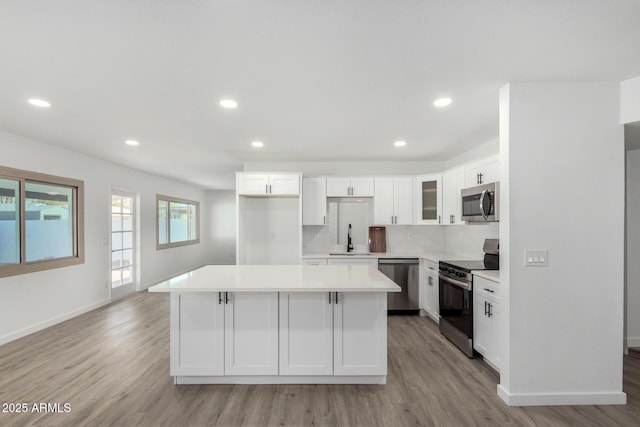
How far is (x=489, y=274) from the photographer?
3.02 metres

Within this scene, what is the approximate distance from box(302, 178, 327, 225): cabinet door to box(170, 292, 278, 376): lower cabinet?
2.49m

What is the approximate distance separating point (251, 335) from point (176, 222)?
20.2 ft

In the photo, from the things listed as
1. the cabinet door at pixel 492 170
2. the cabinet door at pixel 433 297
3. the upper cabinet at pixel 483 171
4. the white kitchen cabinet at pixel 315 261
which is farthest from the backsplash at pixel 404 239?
the cabinet door at pixel 492 170

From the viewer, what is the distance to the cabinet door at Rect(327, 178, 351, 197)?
5148 millimetres

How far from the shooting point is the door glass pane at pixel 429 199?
4.87m

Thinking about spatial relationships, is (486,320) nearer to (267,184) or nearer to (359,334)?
(359,334)

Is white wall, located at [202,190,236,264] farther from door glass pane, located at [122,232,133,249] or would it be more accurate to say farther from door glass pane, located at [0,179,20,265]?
door glass pane, located at [0,179,20,265]

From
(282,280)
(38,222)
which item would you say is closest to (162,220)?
(38,222)

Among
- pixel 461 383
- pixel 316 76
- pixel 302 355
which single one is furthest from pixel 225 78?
pixel 461 383

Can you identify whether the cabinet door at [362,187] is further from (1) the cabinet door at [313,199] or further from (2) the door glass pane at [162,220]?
(2) the door glass pane at [162,220]

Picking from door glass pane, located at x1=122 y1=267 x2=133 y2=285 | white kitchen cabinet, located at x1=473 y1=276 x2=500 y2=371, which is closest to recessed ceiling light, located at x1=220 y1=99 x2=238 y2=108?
white kitchen cabinet, located at x1=473 y1=276 x2=500 y2=371

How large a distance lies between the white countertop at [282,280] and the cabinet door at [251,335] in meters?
0.20

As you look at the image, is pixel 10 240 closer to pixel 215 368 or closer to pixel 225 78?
pixel 215 368

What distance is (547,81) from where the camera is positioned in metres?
2.44
